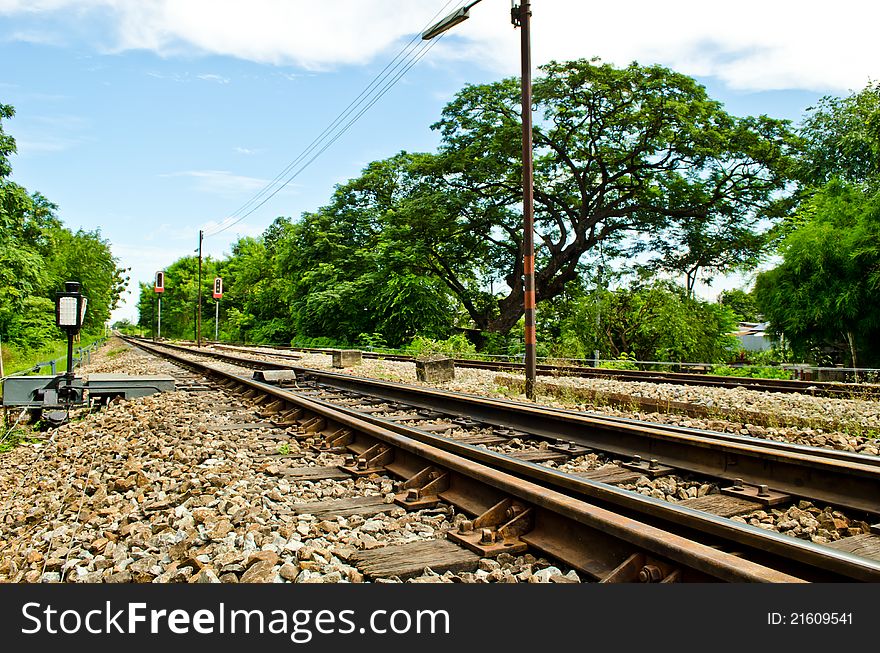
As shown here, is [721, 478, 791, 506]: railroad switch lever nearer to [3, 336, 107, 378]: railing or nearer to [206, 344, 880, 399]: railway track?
[206, 344, 880, 399]: railway track

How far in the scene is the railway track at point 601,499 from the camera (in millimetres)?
2430

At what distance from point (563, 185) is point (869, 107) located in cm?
1244

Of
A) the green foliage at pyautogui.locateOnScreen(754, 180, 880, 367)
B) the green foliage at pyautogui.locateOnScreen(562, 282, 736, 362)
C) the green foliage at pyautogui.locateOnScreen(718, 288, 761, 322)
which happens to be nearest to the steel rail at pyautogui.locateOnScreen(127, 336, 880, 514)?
the green foliage at pyautogui.locateOnScreen(754, 180, 880, 367)

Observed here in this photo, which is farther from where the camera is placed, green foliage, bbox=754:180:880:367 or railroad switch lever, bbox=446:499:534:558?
green foliage, bbox=754:180:880:367

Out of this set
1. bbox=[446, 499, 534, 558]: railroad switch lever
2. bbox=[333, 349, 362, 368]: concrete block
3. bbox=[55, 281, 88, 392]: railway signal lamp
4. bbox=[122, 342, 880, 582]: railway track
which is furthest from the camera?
bbox=[333, 349, 362, 368]: concrete block

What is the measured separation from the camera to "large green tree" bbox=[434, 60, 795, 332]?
25.6 m

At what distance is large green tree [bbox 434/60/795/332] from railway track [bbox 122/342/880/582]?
74.2 feet

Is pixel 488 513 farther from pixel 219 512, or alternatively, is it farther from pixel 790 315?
pixel 790 315

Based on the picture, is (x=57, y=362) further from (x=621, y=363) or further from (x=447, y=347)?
(x=621, y=363)

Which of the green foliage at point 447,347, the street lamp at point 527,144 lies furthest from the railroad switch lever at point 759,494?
the green foliage at point 447,347

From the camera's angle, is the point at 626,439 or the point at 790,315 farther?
the point at 790,315
